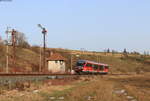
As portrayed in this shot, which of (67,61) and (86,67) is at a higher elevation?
(67,61)

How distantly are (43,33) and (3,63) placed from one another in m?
14.2

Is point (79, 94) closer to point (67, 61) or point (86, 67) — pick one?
point (86, 67)

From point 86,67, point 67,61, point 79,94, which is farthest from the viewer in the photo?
point 67,61

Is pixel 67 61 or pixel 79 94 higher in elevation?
pixel 67 61

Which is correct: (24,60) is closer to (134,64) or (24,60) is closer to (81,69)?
(81,69)

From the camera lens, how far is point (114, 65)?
127m

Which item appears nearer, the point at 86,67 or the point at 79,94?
the point at 79,94

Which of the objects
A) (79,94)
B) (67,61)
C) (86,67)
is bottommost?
(79,94)

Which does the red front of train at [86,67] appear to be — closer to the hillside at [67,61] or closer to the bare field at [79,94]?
the hillside at [67,61]

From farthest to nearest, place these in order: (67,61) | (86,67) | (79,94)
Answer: (67,61) → (86,67) → (79,94)

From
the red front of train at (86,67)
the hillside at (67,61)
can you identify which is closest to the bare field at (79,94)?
the red front of train at (86,67)

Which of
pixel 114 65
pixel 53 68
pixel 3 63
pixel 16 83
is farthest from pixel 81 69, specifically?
pixel 114 65

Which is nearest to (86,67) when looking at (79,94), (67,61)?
(79,94)

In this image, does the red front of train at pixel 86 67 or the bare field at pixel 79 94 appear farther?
the red front of train at pixel 86 67
